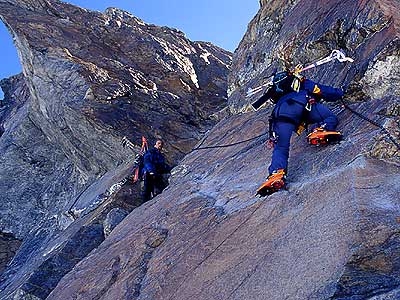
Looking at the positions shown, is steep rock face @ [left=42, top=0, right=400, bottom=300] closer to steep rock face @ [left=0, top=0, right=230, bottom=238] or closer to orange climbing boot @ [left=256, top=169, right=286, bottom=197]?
orange climbing boot @ [left=256, top=169, right=286, bottom=197]

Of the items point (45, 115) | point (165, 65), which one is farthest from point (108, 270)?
point (165, 65)

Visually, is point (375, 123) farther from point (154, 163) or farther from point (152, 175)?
point (154, 163)

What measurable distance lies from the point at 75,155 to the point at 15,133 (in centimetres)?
598

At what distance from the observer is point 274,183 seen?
8797 millimetres

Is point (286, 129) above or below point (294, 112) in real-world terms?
below

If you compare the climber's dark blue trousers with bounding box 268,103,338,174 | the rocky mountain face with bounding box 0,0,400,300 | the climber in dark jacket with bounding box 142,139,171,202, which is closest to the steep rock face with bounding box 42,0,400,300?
the rocky mountain face with bounding box 0,0,400,300

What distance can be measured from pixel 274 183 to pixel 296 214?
91 cm

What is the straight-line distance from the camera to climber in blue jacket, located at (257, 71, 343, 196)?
30.9ft

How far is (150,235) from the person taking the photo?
1132cm

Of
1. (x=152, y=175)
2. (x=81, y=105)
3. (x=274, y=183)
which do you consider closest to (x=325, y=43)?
(x=274, y=183)

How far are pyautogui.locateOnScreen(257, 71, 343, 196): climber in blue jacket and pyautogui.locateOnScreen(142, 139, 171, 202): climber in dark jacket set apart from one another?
302 inches

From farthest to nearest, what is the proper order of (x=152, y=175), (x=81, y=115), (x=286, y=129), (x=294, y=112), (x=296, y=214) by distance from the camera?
1. (x=81, y=115)
2. (x=152, y=175)
3. (x=294, y=112)
4. (x=286, y=129)
5. (x=296, y=214)

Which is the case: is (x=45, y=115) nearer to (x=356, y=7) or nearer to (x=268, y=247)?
(x=356, y=7)

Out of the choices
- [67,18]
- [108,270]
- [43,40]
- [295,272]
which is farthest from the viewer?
[67,18]
